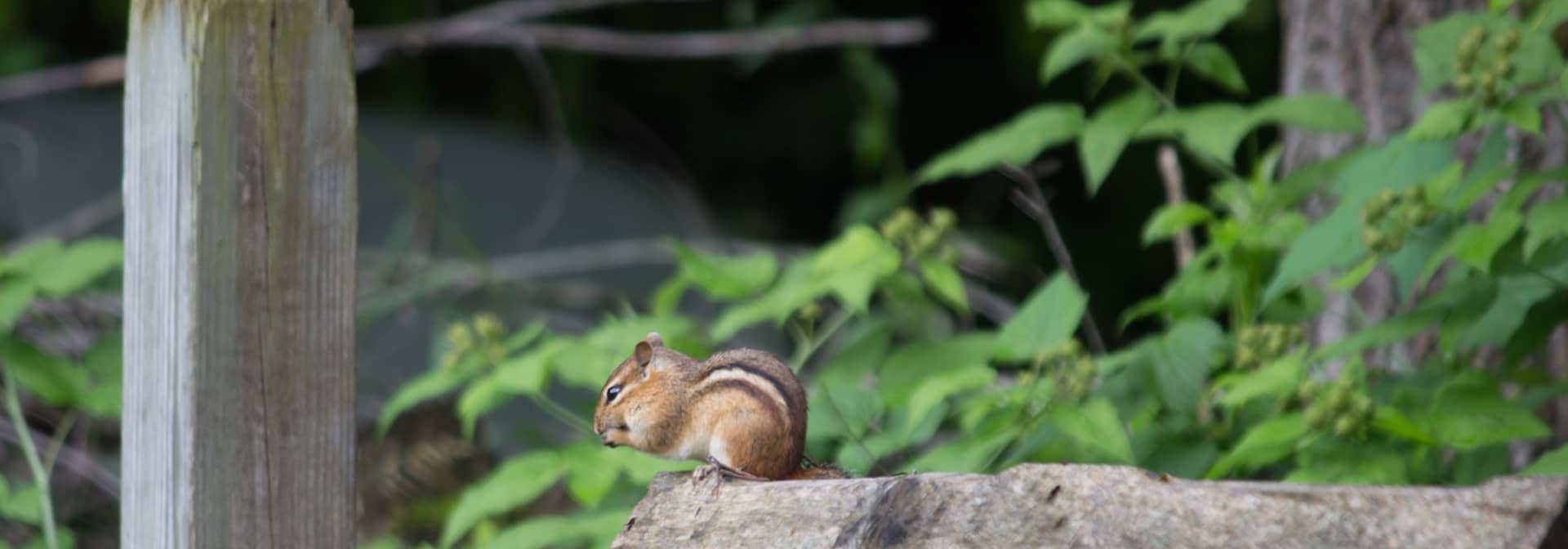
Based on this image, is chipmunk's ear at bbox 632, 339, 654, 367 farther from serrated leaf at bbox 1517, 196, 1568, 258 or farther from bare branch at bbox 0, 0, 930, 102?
bare branch at bbox 0, 0, 930, 102

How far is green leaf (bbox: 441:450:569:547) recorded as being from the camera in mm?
2334

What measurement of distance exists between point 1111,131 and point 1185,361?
1.60 ft

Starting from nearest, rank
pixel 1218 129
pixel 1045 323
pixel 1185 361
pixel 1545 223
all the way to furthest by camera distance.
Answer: pixel 1545 223, pixel 1185 361, pixel 1045 323, pixel 1218 129

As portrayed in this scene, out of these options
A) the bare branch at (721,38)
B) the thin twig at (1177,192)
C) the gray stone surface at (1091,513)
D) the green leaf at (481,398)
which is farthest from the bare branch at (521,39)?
the gray stone surface at (1091,513)

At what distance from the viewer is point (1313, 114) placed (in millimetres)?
2580

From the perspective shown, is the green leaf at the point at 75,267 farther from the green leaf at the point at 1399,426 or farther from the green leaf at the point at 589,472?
the green leaf at the point at 1399,426

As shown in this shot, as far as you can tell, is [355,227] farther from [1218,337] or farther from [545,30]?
[545,30]

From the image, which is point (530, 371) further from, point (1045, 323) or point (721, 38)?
point (721, 38)

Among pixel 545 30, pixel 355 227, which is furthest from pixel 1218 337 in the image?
pixel 545 30

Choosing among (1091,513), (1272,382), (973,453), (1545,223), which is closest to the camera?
(1091,513)

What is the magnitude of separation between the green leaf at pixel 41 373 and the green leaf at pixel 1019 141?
5.29 ft

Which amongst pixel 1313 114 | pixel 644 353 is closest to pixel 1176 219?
pixel 1313 114

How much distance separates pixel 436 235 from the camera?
480 cm

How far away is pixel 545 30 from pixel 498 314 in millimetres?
882
